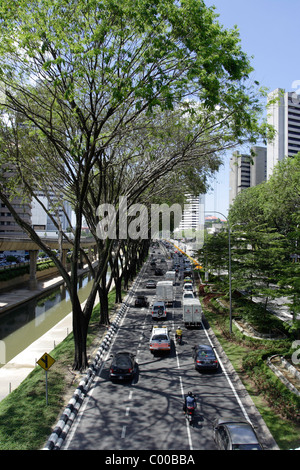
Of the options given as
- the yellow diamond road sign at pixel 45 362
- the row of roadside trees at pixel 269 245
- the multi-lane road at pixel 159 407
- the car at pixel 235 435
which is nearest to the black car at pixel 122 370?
the multi-lane road at pixel 159 407

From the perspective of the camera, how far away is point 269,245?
29359mm

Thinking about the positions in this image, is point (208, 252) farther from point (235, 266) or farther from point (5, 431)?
point (5, 431)

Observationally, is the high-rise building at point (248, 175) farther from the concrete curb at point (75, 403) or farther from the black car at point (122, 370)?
the black car at point (122, 370)

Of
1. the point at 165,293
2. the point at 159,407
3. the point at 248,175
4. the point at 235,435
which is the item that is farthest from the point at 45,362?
the point at 248,175

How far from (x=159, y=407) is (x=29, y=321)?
85.7ft

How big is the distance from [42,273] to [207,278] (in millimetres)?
33857

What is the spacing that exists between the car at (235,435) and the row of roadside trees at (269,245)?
5.59 metres

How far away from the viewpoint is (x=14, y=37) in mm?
13375

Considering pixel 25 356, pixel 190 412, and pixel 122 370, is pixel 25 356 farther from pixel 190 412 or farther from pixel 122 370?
pixel 190 412

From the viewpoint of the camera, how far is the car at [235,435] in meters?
10.0

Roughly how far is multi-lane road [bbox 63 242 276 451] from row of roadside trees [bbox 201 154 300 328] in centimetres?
440

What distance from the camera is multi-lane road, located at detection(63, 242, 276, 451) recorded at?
1182 centimetres

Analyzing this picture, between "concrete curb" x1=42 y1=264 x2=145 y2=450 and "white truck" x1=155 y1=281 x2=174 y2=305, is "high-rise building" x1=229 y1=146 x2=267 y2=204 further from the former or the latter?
"concrete curb" x1=42 y1=264 x2=145 y2=450
